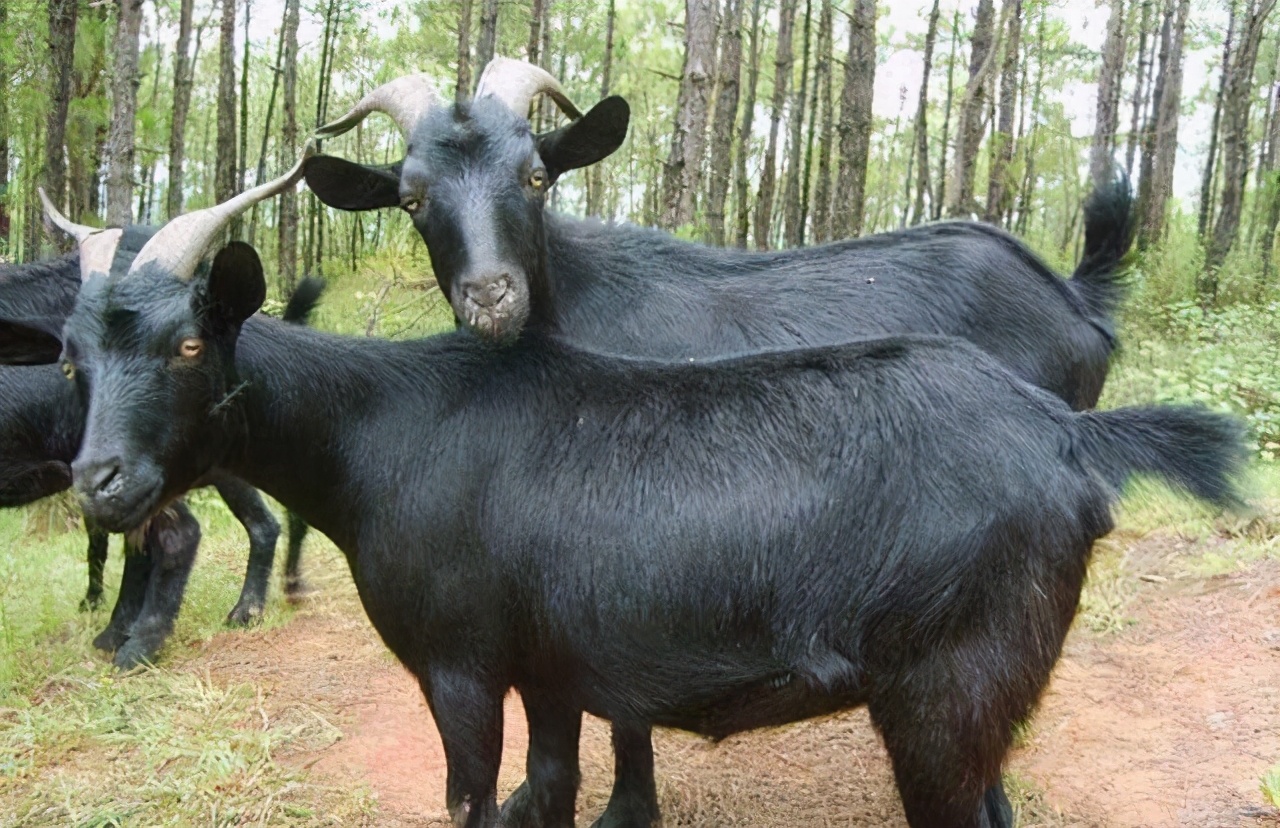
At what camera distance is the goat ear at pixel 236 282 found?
3.13 m

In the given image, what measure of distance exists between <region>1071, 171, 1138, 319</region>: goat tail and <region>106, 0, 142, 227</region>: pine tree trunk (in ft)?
24.7

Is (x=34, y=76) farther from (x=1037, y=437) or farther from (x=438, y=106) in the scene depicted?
(x=1037, y=437)

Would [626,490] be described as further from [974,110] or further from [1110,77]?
[1110,77]

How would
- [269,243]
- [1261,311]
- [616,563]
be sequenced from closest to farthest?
1. [616,563]
2. [1261,311]
3. [269,243]

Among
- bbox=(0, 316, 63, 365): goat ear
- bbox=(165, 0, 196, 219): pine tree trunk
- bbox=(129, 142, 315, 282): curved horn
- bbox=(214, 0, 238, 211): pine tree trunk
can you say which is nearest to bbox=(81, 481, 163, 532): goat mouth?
bbox=(129, 142, 315, 282): curved horn

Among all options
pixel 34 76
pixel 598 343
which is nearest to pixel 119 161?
pixel 598 343

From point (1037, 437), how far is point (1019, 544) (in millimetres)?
351

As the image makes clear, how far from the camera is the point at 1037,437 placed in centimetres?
287

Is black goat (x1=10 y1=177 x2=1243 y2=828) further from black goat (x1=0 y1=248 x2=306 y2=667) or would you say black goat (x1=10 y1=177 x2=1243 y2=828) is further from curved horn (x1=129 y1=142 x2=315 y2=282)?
black goat (x1=0 y1=248 x2=306 y2=667)

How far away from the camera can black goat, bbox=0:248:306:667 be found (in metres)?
5.35

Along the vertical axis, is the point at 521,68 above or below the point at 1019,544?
above

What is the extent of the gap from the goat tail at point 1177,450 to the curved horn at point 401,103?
3.23 meters

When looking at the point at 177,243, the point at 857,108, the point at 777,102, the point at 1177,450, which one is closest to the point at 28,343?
the point at 177,243

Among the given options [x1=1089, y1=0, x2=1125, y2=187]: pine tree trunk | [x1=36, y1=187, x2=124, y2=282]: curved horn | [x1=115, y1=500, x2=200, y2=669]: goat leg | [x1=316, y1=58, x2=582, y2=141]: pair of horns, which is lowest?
[x1=115, y1=500, x2=200, y2=669]: goat leg
